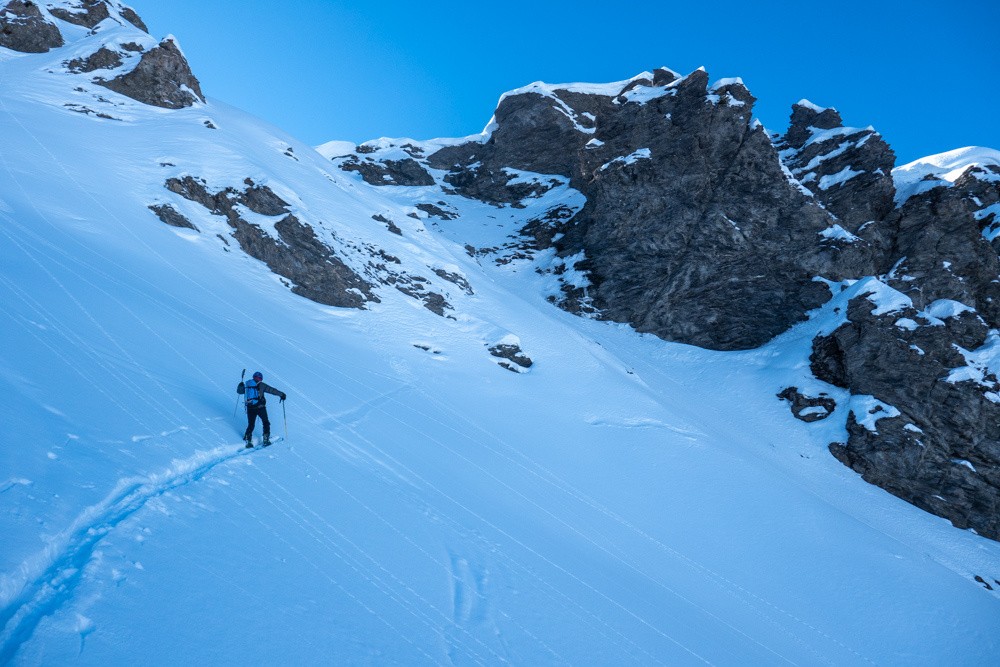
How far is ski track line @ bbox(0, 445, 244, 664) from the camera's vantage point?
2959mm

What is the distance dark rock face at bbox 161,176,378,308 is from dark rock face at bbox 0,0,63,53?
27.2 metres

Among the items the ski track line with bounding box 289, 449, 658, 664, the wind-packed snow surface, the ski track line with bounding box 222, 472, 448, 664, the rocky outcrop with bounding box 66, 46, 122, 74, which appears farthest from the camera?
the rocky outcrop with bounding box 66, 46, 122, 74

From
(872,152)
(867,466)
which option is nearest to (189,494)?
(867,466)

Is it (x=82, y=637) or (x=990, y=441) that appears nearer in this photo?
(x=82, y=637)

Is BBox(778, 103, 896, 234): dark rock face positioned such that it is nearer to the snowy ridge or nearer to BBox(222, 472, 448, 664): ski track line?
the snowy ridge

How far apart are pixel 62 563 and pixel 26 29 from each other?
49.4 m

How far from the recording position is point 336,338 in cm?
1678

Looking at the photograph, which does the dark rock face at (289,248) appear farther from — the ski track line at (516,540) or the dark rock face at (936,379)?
the dark rock face at (936,379)

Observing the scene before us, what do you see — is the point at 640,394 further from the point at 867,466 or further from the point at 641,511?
the point at 867,466

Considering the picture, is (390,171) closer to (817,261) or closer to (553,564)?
(817,261)

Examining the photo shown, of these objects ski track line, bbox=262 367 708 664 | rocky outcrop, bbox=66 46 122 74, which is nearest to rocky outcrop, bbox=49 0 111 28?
rocky outcrop, bbox=66 46 122 74

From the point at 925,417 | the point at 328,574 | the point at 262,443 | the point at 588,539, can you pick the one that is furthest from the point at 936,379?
the point at 262,443

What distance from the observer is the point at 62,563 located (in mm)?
3500

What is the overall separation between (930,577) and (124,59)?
2008 inches
